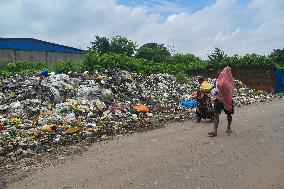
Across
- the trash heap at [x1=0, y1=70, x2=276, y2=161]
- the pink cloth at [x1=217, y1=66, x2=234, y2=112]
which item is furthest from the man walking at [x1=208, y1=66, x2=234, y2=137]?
the trash heap at [x1=0, y1=70, x2=276, y2=161]

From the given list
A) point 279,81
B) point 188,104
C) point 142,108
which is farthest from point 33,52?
point 142,108

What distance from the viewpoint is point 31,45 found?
1337 inches

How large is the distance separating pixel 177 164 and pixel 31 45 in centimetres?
2972

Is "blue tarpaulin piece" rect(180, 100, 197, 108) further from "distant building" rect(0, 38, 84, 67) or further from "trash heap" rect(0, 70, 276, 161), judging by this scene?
"distant building" rect(0, 38, 84, 67)

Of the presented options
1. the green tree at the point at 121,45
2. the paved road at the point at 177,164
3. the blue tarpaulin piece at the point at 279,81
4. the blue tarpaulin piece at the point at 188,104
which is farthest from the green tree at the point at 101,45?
the paved road at the point at 177,164

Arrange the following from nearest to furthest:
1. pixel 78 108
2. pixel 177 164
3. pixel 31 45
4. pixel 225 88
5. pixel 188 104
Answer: pixel 177 164
pixel 225 88
pixel 78 108
pixel 188 104
pixel 31 45

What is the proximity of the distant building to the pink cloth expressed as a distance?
70.4ft

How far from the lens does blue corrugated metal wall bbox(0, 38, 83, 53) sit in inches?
1245

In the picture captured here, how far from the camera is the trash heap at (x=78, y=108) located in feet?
29.8

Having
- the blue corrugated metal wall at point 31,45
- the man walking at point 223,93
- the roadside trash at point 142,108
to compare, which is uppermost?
the blue corrugated metal wall at point 31,45

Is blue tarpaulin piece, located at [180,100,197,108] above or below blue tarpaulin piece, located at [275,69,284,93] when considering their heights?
below

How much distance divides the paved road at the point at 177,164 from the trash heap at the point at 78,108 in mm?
1237

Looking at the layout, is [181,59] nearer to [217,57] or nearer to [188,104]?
[217,57]

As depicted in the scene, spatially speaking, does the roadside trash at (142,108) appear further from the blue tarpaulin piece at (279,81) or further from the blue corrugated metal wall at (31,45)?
the blue corrugated metal wall at (31,45)
